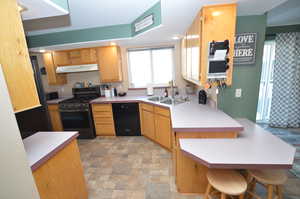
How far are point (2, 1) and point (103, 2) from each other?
1187mm

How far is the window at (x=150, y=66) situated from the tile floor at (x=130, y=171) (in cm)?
151

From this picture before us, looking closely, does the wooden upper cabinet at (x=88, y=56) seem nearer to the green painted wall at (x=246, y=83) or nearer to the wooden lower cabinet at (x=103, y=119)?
the wooden lower cabinet at (x=103, y=119)

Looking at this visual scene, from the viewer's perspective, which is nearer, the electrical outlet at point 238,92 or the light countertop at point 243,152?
the light countertop at point 243,152

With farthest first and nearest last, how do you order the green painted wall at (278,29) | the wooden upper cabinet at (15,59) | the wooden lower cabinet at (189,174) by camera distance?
the green painted wall at (278,29) → the wooden lower cabinet at (189,174) → the wooden upper cabinet at (15,59)

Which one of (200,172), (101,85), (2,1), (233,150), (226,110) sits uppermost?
(2,1)

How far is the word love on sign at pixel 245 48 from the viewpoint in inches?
71.3

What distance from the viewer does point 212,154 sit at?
1.17 m

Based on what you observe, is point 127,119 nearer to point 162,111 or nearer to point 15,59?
point 162,111

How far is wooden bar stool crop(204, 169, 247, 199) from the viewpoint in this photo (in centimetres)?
116

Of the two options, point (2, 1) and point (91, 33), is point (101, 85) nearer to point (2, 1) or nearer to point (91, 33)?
point (91, 33)

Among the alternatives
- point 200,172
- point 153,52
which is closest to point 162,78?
point 153,52

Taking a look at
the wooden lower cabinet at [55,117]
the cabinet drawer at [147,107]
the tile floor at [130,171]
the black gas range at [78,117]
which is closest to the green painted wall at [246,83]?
the tile floor at [130,171]

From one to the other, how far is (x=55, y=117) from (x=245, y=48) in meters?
4.15

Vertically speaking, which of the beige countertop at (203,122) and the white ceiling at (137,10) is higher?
the white ceiling at (137,10)
